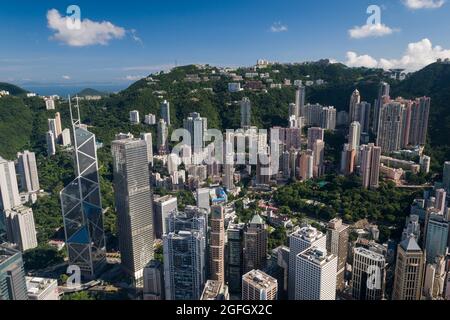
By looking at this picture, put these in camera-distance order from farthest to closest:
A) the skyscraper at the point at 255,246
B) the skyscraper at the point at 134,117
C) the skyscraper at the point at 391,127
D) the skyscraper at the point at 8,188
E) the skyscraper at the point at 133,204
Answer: the skyscraper at the point at 134,117 → the skyscraper at the point at 391,127 → the skyscraper at the point at 8,188 → the skyscraper at the point at 133,204 → the skyscraper at the point at 255,246

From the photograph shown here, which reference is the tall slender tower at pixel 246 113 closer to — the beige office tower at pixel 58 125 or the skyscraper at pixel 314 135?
the skyscraper at pixel 314 135

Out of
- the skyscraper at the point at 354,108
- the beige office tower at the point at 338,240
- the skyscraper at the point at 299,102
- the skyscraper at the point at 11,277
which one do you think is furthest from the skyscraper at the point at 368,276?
the skyscraper at the point at 299,102

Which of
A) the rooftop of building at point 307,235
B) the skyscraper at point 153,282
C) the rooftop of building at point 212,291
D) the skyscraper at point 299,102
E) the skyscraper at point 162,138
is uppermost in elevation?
the skyscraper at point 299,102

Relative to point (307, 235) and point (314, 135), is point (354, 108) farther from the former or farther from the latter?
point (307, 235)

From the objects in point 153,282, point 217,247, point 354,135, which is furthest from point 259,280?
point 354,135
